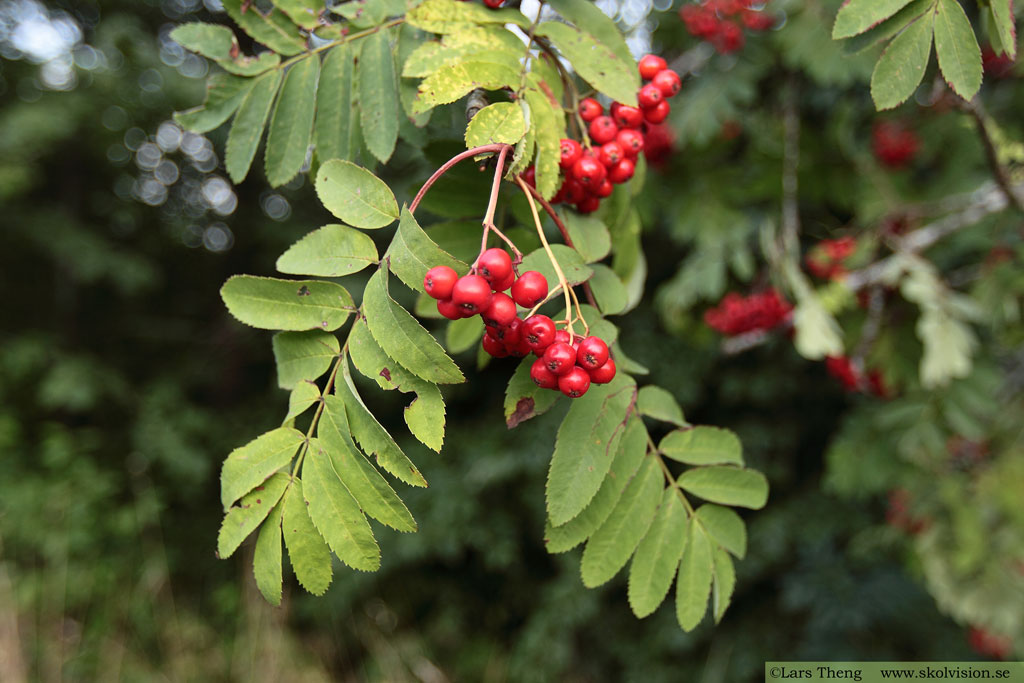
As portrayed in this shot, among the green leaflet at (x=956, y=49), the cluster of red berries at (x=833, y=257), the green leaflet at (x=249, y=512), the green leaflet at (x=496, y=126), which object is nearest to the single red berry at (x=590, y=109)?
the green leaflet at (x=496, y=126)

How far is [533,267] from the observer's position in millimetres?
850

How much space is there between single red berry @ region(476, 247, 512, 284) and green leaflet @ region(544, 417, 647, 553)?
0.35 metres

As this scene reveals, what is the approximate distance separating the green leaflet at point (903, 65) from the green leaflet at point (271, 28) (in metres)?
0.97

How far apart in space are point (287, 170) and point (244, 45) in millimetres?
5029

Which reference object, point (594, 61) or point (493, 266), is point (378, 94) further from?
point (493, 266)

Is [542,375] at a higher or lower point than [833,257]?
higher

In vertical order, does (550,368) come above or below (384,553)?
above

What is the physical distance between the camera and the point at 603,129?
1.01 m

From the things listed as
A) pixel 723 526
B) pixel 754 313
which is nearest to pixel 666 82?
pixel 723 526

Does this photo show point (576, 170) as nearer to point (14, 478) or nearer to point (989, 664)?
point (989, 664)

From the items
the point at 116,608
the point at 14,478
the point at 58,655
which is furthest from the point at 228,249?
the point at 58,655

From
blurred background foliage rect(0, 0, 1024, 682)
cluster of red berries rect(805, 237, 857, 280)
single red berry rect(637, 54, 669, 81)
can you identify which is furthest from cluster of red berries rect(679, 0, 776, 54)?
single red berry rect(637, 54, 669, 81)

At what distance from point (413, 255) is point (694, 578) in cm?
69

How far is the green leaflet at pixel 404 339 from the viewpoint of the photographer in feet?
2.47
